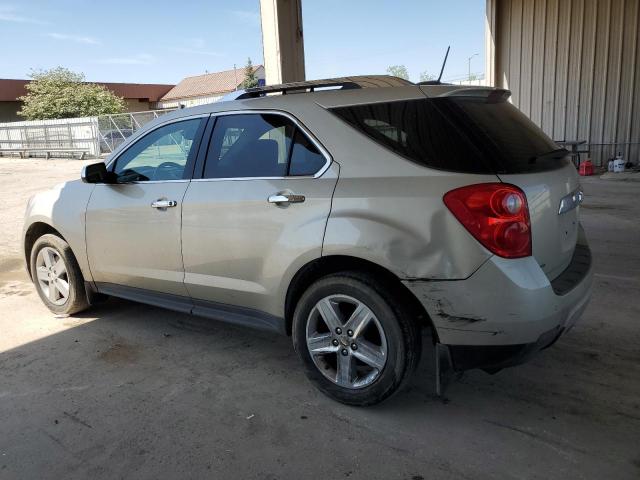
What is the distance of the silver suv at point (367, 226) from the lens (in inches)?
102

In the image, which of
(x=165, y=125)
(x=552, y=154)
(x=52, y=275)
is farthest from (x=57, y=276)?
(x=552, y=154)

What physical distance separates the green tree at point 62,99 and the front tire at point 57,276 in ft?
127

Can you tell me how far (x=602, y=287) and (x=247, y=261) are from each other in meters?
3.45

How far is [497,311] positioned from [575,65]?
1439 cm

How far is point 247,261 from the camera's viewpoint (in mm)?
3348

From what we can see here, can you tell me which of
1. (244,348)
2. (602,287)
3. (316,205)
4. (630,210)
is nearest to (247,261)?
(316,205)

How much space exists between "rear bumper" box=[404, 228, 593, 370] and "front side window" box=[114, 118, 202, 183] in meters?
1.98

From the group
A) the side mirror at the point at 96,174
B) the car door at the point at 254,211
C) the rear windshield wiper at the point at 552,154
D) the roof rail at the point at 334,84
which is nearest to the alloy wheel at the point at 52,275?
the side mirror at the point at 96,174

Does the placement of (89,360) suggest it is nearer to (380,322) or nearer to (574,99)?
(380,322)

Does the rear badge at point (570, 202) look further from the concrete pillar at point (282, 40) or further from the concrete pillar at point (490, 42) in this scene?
the concrete pillar at point (490, 42)

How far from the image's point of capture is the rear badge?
290 cm

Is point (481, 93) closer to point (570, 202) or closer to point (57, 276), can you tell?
point (570, 202)

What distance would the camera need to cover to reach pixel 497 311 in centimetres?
254

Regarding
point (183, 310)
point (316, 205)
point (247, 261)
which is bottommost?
point (183, 310)
